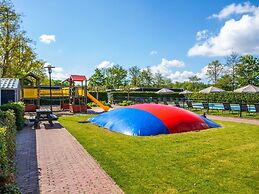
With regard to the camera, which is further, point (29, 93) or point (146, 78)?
point (146, 78)

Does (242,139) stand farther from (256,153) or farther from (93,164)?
(93,164)

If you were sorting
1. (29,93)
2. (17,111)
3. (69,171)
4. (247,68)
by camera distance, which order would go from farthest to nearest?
(247,68) → (29,93) → (17,111) → (69,171)

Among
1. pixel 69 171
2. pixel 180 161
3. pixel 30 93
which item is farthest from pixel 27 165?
pixel 30 93

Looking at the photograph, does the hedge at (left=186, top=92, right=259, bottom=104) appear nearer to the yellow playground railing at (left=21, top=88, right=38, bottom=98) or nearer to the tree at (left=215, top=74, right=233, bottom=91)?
the tree at (left=215, top=74, right=233, bottom=91)

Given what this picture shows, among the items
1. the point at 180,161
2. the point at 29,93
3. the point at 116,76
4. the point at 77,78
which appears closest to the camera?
the point at 180,161

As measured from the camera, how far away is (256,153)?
866 cm

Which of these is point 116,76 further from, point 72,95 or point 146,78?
point 72,95

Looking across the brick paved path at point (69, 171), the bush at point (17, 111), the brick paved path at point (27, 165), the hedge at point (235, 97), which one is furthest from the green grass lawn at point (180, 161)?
the hedge at point (235, 97)

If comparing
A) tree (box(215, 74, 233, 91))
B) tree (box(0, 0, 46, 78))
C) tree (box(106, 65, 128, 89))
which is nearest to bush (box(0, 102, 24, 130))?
tree (box(0, 0, 46, 78))

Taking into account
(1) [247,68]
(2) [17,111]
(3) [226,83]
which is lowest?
(2) [17,111]

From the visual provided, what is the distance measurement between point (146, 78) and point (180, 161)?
66.8 metres

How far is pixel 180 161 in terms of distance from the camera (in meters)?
7.68

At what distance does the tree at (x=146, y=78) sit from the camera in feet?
243

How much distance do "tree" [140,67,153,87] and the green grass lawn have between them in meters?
62.1
